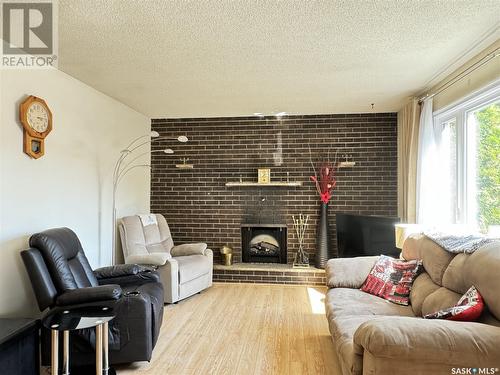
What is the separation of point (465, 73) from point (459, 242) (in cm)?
155

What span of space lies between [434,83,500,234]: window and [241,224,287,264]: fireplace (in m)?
2.41

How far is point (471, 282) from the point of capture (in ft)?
6.51

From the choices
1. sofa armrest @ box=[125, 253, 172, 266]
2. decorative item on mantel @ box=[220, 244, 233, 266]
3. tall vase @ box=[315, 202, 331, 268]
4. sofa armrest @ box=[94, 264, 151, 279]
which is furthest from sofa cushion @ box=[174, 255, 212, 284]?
tall vase @ box=[315, 202, 331, 268]

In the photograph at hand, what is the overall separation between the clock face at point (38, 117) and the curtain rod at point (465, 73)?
3.58 metres

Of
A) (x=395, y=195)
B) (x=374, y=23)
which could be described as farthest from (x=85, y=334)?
(x=395, y=195)

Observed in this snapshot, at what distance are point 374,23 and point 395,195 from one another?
129 inches

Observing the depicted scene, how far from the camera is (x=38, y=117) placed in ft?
9.36

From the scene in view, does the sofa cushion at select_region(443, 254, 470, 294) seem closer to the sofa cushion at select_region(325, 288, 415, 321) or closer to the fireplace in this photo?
the sofa cushion at select_region(325, 288, 415, 321)

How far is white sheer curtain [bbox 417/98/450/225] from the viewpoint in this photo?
11.3 feet

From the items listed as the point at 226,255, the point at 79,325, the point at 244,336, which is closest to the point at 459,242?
the point at 244,336

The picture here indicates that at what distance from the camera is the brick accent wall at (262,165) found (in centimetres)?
507

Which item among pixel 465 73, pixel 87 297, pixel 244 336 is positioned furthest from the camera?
pixel 244 336

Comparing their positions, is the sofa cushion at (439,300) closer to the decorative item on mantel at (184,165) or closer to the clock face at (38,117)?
the clock face at (38,117)

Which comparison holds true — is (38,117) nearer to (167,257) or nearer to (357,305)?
(167,257)
